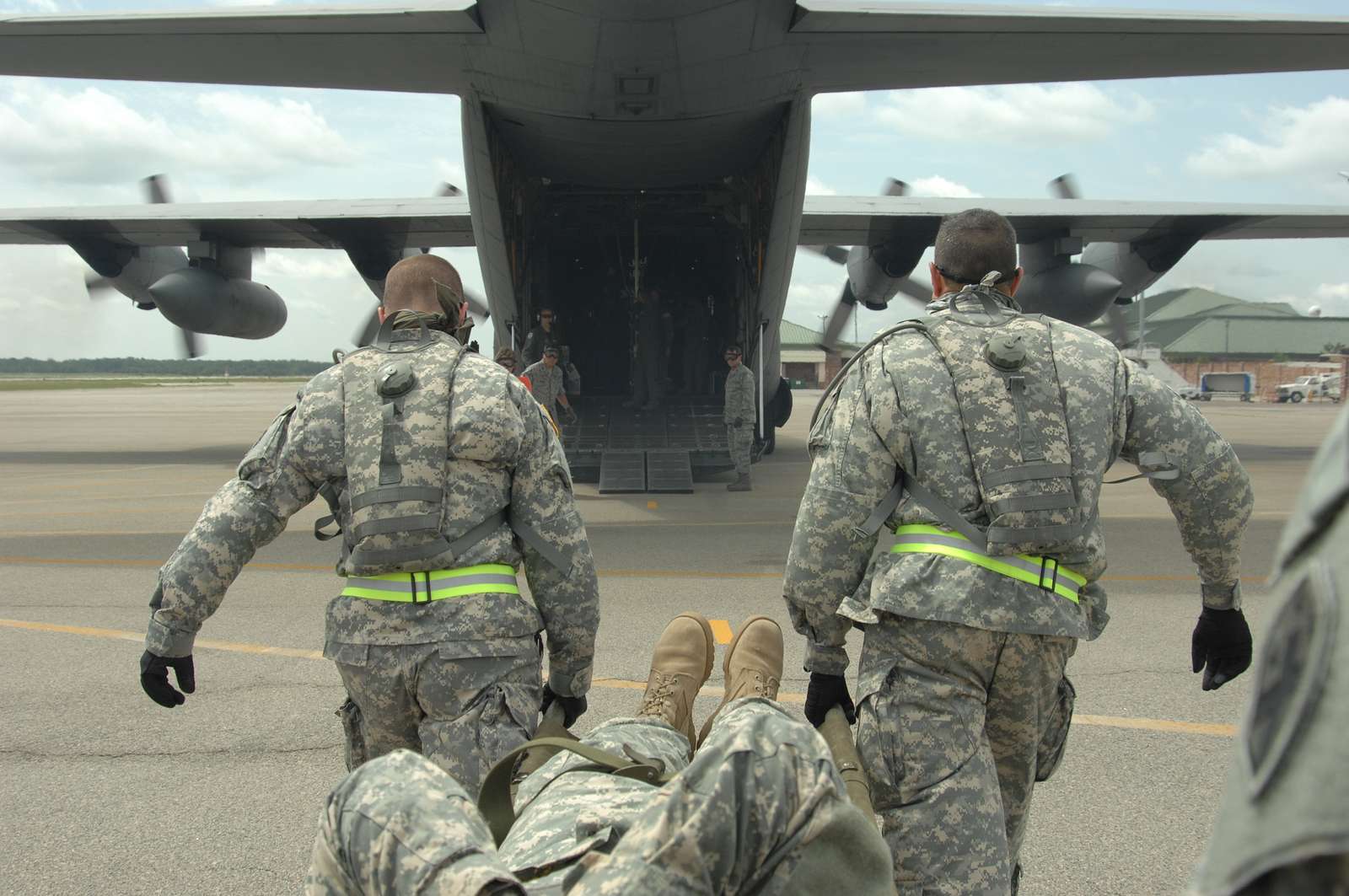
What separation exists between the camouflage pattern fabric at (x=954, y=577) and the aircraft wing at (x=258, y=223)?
1362cm

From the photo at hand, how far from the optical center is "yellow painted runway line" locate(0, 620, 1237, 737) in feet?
14.5

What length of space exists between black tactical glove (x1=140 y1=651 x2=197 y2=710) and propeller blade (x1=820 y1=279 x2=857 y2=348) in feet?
49.3

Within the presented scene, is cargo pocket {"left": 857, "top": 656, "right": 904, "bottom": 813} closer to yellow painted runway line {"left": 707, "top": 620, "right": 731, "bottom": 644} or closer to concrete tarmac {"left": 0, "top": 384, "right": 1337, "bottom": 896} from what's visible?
concrete tarmac {"left": 0, "top": 384, "right": 1337, "bottom": 896}

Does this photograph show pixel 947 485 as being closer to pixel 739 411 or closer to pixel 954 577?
pixel 954 577

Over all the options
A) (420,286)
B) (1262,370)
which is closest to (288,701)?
(420,286)

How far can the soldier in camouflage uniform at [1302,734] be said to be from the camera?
68 cm

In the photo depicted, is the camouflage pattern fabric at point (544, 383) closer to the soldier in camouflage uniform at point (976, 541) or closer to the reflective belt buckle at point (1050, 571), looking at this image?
the soldier in camouflage uniform at point (976, 541)

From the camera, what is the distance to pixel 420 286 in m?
3.12

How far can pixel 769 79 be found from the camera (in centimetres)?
894

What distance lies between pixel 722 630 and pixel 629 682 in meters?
1.08

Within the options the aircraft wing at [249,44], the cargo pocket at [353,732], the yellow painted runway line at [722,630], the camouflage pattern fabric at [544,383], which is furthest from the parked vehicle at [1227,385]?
the cargo pocket at [353,732]

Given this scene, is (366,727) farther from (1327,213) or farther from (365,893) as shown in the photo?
(1327,213)

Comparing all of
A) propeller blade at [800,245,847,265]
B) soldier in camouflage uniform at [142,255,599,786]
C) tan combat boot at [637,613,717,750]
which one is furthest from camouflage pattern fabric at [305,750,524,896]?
propeller blade at [800,245,847,265]

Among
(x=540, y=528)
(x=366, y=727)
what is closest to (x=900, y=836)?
(x=540, y=528)
